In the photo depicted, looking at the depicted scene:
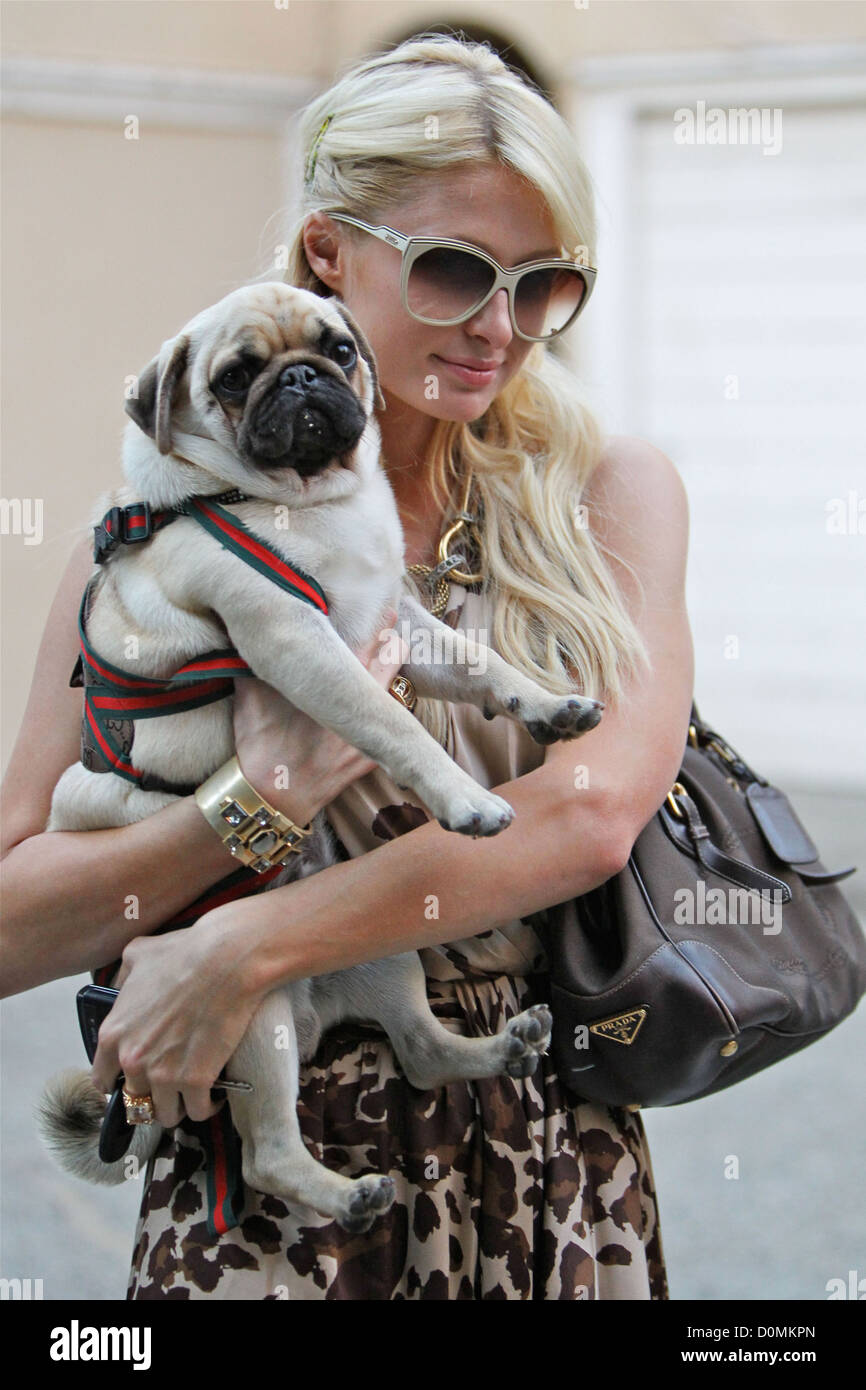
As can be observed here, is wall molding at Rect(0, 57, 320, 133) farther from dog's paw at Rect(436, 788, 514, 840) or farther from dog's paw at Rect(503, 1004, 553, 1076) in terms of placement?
dog's paw at Rect(503, 1004, 553, 1076)

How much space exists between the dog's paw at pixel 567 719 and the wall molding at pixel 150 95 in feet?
14.7

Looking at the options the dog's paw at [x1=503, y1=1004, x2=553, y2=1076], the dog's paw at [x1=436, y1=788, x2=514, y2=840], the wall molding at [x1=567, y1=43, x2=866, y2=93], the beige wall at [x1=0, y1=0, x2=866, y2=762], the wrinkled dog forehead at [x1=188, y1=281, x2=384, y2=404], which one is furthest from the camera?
the wall molding at [x1=567, y1=43, x2=866, y2=93]

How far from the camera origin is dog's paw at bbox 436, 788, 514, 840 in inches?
56.5

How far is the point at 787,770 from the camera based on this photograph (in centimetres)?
616

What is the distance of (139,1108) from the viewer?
1.51 meters

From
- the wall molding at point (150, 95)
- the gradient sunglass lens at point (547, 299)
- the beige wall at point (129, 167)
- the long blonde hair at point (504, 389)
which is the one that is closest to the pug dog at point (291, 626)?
the long blonde hair at point (504, 389)

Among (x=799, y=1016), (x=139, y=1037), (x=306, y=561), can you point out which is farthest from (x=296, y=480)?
(x=799, y=1016)

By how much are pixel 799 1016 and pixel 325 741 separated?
0.71 meters

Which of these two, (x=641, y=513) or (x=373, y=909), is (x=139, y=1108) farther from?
(x=641, y=513)

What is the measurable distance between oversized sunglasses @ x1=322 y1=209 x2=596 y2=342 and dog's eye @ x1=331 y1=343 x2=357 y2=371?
0.10m

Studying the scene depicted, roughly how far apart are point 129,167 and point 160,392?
14.2 feet

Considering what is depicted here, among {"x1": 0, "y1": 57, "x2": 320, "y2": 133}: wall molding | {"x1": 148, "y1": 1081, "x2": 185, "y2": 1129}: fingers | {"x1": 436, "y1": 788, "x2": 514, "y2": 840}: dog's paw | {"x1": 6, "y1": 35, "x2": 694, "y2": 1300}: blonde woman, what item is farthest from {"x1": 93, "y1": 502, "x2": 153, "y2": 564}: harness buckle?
{"x1": 0, "y1": 57, "x2": 320, "y2": 133}: wall molding

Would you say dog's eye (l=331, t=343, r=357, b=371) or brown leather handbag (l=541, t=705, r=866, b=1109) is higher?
dog's eye (l=331, t=343, r=357, b=371)

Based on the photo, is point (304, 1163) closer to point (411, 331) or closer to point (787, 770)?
point (411, 331)
